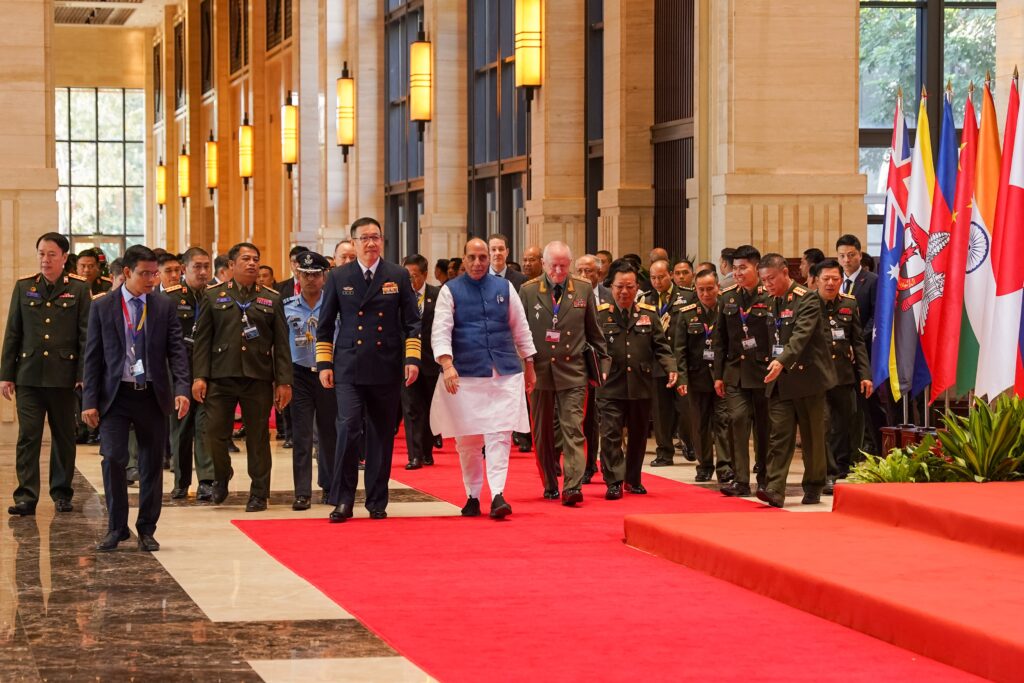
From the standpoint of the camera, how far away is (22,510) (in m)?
11.2

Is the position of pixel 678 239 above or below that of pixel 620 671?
above

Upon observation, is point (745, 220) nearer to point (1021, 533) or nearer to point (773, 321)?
point (773, 321)

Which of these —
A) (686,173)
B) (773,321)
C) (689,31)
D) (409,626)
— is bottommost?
(409,626)

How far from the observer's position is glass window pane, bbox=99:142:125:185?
5894 centimetres

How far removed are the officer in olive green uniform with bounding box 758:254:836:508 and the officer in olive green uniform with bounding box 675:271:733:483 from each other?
52.8 inches

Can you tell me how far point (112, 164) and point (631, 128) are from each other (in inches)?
1689

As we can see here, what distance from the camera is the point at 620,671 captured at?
672cm

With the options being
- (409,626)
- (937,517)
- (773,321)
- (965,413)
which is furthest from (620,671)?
(965,413)

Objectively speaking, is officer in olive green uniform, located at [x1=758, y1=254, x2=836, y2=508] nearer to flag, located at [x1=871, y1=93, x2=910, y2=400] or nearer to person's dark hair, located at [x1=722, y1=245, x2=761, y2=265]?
person's dark hair, located at [x1=722, y1=245, x2=761, y2=265]

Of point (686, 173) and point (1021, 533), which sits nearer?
point (1021, 533)

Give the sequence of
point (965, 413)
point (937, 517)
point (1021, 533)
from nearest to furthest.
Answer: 1. point (1021, 533)
2. point (937, 517)
3. point (965, 413)

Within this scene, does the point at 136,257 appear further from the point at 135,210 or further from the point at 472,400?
the point at 135,210

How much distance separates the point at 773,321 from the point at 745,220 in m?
4.42

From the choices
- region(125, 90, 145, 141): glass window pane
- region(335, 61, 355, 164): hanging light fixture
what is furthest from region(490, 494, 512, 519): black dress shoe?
region(125, 90, 145, 141): glass window pane
